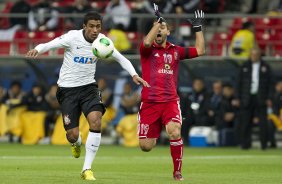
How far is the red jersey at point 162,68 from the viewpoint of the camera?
13961 mm

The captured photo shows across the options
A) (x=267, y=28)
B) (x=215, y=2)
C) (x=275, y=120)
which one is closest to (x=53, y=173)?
(x=275, y=120)

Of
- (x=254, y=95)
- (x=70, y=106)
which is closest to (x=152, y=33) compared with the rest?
(x=70, y=106)

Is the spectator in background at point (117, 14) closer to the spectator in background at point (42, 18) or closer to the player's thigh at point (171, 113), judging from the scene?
the spectator in background at point (42, 18)

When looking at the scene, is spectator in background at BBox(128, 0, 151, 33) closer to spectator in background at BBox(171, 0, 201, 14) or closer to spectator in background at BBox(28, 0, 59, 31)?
spectator in background at BBox(171, 0, 201, 14)

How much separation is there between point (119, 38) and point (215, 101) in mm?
3071

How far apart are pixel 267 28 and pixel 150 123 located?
12641 mm

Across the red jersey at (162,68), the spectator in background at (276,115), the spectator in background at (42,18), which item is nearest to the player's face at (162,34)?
the red jersey at (162,68)

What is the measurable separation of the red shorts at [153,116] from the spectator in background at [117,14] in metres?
11.4

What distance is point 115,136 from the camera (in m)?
26.0

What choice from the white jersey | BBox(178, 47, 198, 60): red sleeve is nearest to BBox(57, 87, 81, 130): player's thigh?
the white jersey

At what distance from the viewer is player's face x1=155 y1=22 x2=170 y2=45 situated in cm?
1368

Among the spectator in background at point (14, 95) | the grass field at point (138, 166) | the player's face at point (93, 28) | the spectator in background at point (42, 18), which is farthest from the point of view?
the spectator in background at point (42, 18)

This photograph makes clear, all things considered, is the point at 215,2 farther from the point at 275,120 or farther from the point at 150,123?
the point at 150,123

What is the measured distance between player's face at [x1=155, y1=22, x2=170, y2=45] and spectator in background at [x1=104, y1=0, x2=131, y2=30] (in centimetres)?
1144
